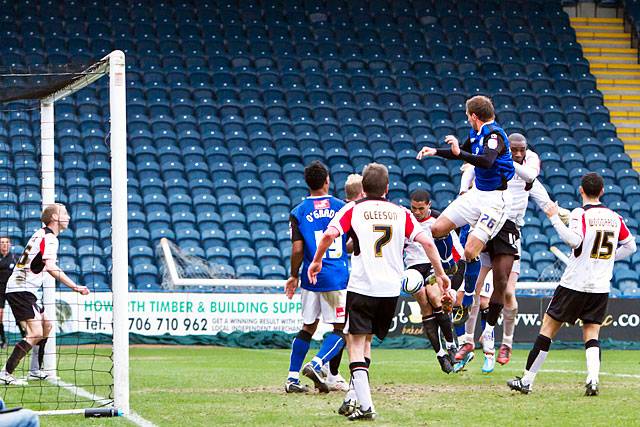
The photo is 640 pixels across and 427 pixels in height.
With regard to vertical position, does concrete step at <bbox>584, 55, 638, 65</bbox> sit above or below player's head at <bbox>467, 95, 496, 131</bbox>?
above

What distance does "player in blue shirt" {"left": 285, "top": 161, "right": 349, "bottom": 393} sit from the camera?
10617 millimetres

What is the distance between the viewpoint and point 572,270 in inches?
416

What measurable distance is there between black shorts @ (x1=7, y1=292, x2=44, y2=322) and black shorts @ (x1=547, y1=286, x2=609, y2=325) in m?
5.81

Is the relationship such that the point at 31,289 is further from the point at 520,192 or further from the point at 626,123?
the point at 626,123

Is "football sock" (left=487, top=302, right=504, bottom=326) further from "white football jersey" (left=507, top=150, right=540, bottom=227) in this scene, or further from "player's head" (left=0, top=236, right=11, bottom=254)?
"player's head" (left=0, top=236, right=11, bottom=254)

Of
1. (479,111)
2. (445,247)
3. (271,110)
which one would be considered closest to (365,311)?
(479,111)

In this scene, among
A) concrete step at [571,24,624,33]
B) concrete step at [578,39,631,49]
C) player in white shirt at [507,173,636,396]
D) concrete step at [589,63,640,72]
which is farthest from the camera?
concrete step at [571,24,624,33]

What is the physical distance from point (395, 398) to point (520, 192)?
3.68 metres

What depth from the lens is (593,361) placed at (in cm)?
1045

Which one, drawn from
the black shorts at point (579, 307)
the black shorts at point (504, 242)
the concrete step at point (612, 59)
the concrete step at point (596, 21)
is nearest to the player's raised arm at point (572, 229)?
the black shorts at point (579, 307)

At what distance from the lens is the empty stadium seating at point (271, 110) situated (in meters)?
23.1

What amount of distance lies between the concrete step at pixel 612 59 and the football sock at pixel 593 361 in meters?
23.6

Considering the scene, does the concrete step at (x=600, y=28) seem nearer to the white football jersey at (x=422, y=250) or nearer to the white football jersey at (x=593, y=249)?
the white football jersey at (x=422, y=250)

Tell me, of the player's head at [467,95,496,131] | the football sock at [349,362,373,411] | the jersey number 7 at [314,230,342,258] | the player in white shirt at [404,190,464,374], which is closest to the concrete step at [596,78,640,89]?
the player in white shirt at [404,190,464,374]
